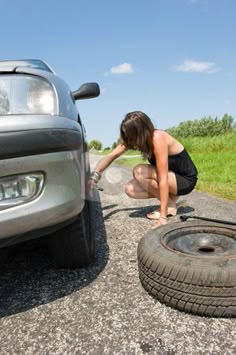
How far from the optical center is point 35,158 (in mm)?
1438

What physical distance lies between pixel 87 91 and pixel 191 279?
1691 millimetres

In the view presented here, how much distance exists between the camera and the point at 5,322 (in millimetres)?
1562

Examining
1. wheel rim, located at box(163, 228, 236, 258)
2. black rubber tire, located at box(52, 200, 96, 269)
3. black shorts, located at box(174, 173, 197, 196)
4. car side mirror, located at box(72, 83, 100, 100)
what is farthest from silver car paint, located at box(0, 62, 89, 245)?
black shorts, located at box(174, 173, 197, 196)

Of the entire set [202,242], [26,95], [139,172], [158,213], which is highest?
[26,95]

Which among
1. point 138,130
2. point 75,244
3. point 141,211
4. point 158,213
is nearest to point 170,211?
point 158,213

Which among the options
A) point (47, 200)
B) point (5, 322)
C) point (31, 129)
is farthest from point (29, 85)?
point (5, 322)

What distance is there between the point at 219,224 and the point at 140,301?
0.73 m

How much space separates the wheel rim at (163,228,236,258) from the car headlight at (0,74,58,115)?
934 mm

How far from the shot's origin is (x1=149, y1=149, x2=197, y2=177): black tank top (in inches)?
126

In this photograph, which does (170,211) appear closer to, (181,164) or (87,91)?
(181,164)

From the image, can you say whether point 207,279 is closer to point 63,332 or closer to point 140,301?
point 140,301

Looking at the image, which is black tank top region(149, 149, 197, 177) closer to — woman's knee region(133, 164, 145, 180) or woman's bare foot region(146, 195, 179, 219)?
woman's knee region(133, 164, 145, 180)

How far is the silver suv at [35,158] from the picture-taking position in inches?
55.4

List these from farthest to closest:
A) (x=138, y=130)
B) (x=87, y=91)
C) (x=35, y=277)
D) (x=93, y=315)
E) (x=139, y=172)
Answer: (x=139, y=172)
(x=138, y=130)
(x=87, y=91)
(x=35, y=277)
(x=93, y=315)
